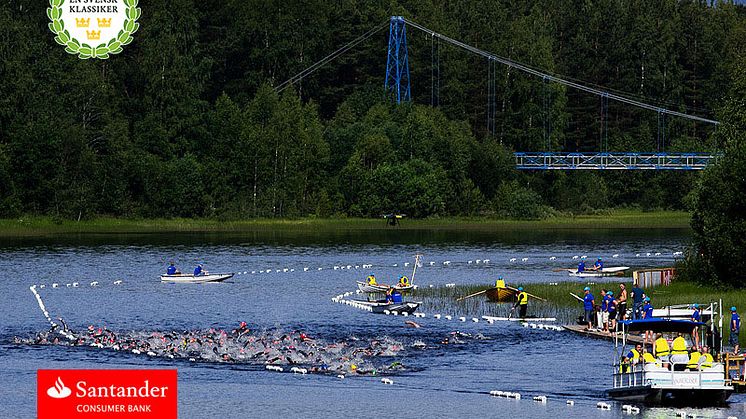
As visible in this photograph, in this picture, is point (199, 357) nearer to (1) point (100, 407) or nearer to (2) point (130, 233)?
(1) point (100, 407)

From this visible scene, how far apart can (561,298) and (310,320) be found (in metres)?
16.4

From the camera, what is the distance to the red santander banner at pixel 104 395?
102 feet

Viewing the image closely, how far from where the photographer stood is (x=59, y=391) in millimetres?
31375

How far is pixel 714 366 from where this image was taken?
52844mm

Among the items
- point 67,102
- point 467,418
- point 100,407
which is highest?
point 67,102

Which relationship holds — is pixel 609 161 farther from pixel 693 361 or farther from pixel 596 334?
pixel 693 361

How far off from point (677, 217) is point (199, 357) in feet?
452

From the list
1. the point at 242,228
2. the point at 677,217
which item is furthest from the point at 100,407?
the point at 677,217

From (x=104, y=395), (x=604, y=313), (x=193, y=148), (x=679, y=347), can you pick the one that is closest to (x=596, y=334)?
(x=604, y=313)

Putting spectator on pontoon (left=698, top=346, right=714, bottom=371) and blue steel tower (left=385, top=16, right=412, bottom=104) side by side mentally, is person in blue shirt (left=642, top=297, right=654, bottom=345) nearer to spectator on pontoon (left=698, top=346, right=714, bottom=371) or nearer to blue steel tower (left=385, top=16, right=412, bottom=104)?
spectator on pontoon (left=698, top=346, right=714, bottom=371)

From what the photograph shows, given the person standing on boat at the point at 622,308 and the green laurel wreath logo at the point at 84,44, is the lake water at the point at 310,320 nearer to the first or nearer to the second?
the person standing on boat at the point at 622,308

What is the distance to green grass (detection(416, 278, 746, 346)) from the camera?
7812 cm

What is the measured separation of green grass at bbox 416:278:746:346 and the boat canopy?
1223 centimetres

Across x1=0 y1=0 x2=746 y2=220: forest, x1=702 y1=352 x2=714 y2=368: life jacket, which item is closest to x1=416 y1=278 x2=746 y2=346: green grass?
x1=702 y1=352 x2=714 y2=368: life jacket
